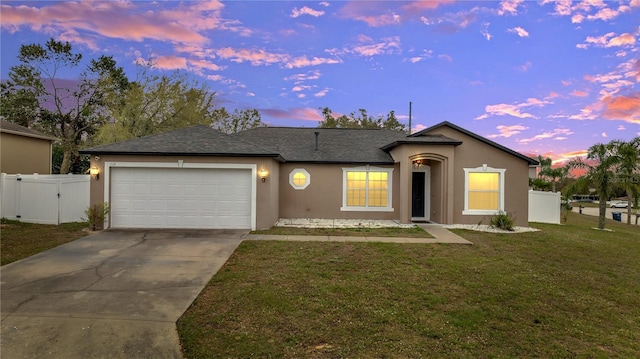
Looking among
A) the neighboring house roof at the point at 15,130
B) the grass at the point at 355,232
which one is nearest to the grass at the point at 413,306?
the grass at the point at 355,232

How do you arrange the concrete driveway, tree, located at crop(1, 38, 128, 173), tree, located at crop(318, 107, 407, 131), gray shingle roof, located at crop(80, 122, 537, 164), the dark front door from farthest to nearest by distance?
tree, located at crop(318, 107, 407, 131) → tree, located at crop(1, 38, 128, 173) → the dark front door → gray shingle roof, located at crop(80, 122, 537, 164) → the concrete driveway

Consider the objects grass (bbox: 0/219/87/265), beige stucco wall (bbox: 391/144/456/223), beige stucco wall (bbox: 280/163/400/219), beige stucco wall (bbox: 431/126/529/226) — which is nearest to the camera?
grass (bbox: 0/219/87/265)

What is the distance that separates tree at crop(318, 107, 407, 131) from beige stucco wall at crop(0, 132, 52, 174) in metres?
26.4

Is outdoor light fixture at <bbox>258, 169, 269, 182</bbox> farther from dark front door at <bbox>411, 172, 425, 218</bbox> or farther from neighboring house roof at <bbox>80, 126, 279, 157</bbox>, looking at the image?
dark front door at <bbox>411, 172, 425, 218</bbox>

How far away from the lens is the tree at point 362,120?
37.7 meters

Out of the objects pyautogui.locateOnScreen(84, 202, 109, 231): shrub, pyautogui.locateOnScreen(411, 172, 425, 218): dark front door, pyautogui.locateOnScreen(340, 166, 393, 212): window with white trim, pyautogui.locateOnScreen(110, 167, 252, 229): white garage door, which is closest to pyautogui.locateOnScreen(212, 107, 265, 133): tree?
pyautogui.locateOnScreen(110, 167, 252, 229): white garage door

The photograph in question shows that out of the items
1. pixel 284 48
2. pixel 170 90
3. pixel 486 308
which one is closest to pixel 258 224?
pixel 486 308

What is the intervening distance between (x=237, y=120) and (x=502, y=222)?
28.7m

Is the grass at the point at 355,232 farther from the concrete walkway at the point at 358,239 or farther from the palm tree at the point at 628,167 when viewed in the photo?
the palm tree at the point at 628,167

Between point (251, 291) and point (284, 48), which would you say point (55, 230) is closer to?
point (251, 291)

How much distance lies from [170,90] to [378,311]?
26.4 meters

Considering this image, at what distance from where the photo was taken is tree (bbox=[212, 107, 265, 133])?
1202 inches

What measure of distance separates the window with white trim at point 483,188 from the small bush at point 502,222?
25.7 inches

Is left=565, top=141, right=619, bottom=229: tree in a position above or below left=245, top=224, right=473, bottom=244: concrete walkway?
above
